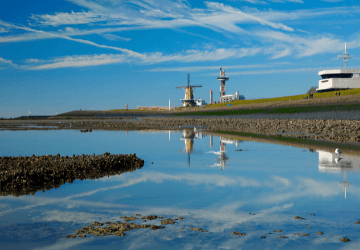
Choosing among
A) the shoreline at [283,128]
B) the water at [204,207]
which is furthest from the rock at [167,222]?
the shoreline at [283,128]

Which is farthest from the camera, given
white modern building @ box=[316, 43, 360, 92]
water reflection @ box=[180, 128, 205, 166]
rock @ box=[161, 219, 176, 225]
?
white modern building @ box=[316, 43, 360, 92]

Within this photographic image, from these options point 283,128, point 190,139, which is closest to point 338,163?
point 190,139

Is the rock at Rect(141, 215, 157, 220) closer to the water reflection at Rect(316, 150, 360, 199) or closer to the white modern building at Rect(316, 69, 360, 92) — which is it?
the water reflection at Rect(316, 150, 360, 199)

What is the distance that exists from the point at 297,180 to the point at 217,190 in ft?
11.2

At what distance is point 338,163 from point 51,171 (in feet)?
41.4

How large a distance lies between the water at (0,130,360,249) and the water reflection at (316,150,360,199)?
43mm

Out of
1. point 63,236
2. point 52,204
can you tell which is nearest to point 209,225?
point 63,236

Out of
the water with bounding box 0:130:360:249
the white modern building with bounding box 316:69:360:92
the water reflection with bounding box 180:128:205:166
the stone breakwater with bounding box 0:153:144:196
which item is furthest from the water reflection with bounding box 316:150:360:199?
the white modern building with bounding box 316:69:360:92

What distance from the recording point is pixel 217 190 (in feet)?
35.9

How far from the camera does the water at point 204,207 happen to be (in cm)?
670

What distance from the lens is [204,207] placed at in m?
8.98

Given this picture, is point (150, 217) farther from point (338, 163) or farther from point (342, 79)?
point (342, 79)

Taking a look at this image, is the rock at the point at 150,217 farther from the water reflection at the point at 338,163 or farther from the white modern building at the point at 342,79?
the white modern building at the point at 342,79

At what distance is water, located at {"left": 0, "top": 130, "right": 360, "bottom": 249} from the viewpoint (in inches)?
264
